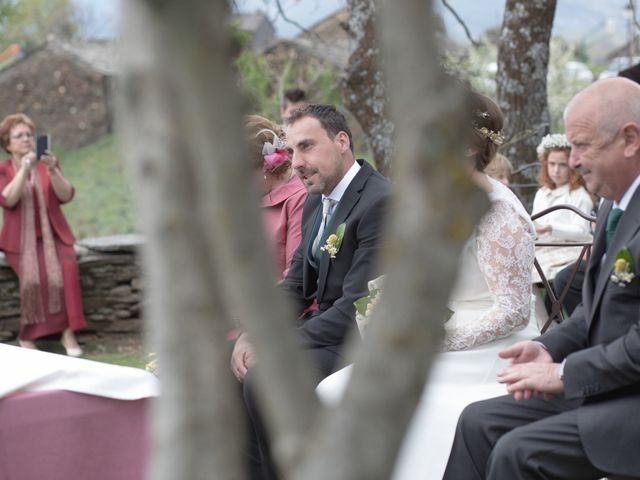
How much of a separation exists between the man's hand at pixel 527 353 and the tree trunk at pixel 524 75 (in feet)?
16.8

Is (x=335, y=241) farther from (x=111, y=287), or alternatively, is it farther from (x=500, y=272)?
(x=111, y=287)

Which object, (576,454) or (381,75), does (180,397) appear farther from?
(381,75)

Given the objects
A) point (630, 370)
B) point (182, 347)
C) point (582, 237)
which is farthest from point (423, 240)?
point (582, 237)

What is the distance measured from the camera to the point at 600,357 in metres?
2.93

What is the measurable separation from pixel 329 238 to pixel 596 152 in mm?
1475

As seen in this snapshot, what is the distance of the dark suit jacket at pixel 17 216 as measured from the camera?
846 cm

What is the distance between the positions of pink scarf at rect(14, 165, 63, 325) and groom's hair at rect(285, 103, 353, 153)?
4.68m

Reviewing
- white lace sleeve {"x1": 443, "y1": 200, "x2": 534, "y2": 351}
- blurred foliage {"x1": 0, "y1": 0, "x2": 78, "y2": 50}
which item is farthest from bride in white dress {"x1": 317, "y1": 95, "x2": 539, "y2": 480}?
blurred foliage {"x1": 0, "y1": 0, "x2": 78, "y2": 50}

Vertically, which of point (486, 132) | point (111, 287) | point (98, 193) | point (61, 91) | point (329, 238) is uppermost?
point (486, 132)

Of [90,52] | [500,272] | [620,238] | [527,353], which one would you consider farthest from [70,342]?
[90,52]

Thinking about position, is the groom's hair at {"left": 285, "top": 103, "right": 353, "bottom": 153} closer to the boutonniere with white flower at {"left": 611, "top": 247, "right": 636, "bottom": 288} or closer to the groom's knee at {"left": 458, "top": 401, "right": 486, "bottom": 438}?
the groom's knee at {"left": 458, "top": 401, "right": 486, "bottom": 438}

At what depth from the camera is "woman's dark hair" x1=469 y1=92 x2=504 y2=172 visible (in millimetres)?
3852

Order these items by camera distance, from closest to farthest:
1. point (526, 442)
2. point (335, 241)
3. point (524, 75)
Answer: point (526, 442) → point (335, 241) → point (524, 75)

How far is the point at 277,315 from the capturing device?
1.10 m
